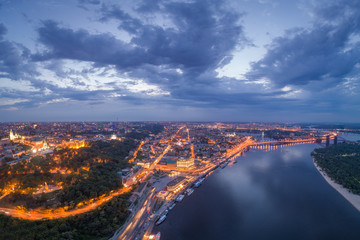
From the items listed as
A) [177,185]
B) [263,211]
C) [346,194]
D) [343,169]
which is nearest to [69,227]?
[177,185]

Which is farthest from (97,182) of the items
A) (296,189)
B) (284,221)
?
(296,189)

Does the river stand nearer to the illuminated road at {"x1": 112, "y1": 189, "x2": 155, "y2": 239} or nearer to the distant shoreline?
the distant shoreline

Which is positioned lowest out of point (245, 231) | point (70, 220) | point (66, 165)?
point (245, 231)

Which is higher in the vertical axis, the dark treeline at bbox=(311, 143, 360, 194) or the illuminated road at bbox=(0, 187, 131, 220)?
the dark treeline at bbox=(311, 143, 360, 194)

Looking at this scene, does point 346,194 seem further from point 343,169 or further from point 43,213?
point 43,213

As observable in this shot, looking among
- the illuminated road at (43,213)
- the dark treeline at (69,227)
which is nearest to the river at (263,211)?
the dark treeline at (69,227)

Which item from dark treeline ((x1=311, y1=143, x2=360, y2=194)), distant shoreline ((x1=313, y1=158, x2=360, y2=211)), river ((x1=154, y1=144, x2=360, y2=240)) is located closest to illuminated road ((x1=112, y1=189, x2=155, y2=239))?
river ((x1=154, y1=144, x2=360, y2=240))

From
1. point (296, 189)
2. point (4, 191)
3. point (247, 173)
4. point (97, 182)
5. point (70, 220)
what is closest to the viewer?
point (70, 220)

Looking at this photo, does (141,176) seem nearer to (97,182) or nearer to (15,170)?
(97,182)
